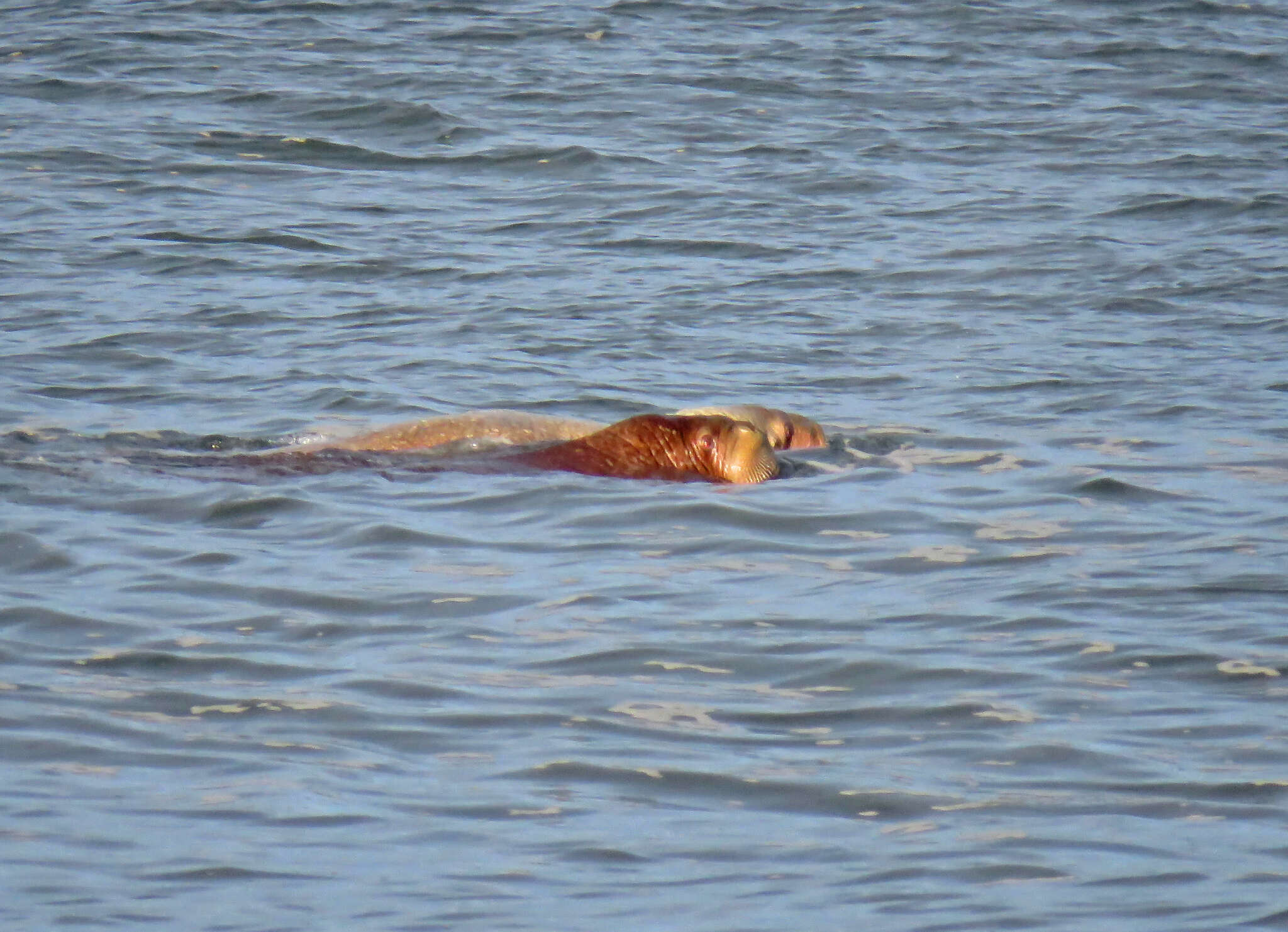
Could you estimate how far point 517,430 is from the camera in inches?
349

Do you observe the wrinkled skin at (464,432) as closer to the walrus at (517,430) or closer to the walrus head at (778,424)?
the walrus at (517,430)

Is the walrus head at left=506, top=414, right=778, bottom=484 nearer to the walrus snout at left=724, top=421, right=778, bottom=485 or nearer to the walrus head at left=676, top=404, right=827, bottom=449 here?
the walrus snout at left=724, top=421, right=778, bottom=485

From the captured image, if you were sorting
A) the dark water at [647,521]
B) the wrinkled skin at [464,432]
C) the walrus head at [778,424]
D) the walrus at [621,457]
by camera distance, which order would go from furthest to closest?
the walrus head at [778,424] < the wrinkled skin at [464,432] < the walrus at [621,457] < the dark water at [647,521]

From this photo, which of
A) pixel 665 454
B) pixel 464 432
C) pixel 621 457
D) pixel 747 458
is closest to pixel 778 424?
pixel 747 458

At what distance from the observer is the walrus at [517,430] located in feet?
28.9

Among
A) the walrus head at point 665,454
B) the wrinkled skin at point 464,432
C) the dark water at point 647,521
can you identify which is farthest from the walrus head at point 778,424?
the wrinkled skin at point 464,432

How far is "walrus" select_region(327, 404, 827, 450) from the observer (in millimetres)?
8797

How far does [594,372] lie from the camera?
11016mm

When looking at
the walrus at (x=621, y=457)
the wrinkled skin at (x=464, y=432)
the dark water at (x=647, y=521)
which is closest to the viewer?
the dark water at (x=647, y=521)

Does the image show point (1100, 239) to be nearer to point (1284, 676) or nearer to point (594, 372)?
point (594, 372)

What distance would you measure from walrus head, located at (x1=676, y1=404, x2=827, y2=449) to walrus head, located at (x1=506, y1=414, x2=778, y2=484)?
36 centimetres

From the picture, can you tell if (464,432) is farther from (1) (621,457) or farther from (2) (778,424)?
(2) (778,424)

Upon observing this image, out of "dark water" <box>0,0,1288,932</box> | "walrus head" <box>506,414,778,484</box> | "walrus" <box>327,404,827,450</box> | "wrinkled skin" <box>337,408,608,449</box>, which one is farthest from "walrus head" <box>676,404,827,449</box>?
"wrinkled skin" <box>337,408,608,449</box>

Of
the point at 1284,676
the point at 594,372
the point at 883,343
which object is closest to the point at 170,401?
the point at 594,372
